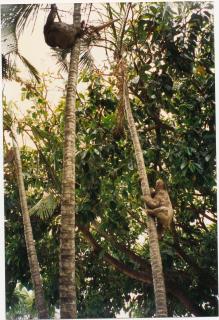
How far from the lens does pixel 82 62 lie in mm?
7566

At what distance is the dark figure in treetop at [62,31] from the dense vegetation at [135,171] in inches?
50.6

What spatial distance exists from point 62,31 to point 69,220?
2.58 meters

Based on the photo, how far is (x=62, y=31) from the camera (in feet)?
20.1

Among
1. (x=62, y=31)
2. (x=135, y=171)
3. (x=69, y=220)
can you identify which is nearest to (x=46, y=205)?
(x=135, y=171)

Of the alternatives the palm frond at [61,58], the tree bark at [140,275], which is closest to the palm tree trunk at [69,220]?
the palm frond at [61,58]

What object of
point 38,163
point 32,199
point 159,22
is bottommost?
point 32,199

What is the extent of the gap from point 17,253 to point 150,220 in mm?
4304

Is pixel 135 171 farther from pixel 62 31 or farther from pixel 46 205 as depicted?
pixel 62 31

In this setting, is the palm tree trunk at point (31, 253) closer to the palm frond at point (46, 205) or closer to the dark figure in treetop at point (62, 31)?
the palm frond at point (46, 205)

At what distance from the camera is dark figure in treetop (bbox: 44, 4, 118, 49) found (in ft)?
20.1

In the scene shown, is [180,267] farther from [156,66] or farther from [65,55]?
[65,55]

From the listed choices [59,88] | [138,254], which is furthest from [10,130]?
[138,254]

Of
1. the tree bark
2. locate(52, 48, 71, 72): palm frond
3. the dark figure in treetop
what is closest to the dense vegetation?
the tree bark

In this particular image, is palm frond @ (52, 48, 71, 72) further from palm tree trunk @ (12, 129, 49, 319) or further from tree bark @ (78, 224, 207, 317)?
tree bark @ (78, 224, 207, 317)
